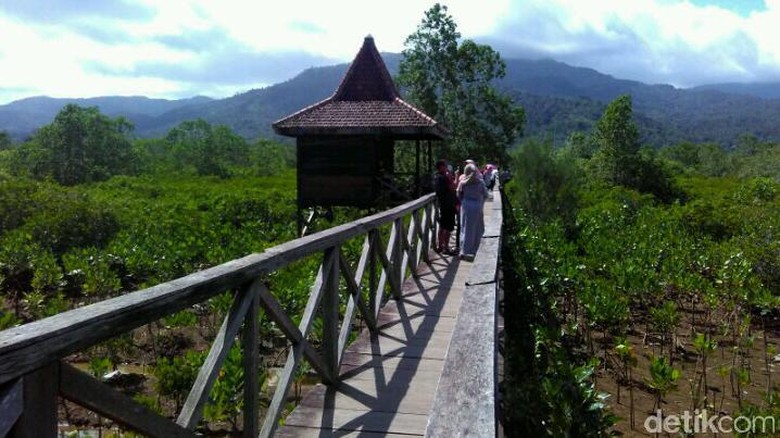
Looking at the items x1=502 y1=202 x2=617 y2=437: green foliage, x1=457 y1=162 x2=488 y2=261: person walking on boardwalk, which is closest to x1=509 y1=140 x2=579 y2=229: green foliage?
x1=502 y1=202 x2=617 y2=437: green foliage

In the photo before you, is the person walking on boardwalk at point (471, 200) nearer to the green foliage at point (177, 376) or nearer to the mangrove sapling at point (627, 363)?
the mangrove sapling at point (627, 363)

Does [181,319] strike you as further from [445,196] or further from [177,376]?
[445,196]

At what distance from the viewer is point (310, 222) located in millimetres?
19188

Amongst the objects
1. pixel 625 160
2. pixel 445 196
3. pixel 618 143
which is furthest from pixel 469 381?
pixel 618 143

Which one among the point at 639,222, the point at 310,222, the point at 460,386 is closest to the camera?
the point at 460,386

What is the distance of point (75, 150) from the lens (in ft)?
171

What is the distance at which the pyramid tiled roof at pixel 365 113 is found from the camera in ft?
51.7

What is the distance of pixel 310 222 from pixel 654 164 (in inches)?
1200

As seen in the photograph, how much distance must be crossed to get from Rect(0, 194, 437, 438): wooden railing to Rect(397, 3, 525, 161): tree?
32.5 meters

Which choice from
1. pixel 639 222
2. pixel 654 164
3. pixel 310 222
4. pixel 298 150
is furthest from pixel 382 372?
pixel 654 164

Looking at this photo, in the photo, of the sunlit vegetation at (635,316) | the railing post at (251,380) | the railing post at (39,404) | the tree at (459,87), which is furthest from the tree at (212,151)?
the railing post at (39,404)

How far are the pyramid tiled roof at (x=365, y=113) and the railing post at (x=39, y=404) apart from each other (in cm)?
1410

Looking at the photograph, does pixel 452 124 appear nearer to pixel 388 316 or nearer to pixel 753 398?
pixel 753 398

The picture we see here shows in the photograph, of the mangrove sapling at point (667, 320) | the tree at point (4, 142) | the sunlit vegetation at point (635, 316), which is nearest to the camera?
the sunlit vegetation at point (635, 316)
